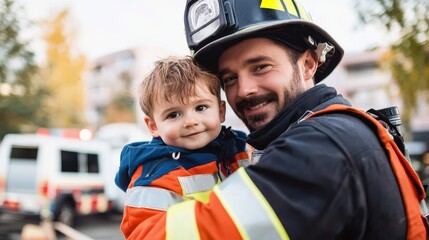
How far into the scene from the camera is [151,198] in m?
1.43

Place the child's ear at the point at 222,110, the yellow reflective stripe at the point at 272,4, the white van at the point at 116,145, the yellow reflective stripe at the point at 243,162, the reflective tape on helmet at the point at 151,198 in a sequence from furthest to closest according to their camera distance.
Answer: the white van at the point at 116,145, the child's ear at the point at 222,110, the yellow reflective stripe at the point at 243,162, the yellow reflective stripe at the point at 272,4, the reflective tape on helmet at the point at 151,198

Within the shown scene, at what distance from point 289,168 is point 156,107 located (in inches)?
36.0

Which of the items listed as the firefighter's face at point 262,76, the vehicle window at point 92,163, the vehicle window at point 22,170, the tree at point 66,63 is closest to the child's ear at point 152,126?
the firefighter's face at point 262,76

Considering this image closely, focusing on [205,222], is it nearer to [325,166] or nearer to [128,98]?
[325,166]

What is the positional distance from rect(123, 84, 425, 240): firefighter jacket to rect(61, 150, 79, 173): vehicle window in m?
8.77

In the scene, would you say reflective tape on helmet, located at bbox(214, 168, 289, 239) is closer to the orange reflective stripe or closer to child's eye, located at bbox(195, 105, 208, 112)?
the orange reflective stripe

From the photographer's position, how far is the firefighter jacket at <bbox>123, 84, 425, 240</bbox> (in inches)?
40.2

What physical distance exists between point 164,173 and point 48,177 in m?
8.06

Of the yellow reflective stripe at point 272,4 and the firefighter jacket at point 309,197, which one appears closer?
the firefighter jacket at point 309,197

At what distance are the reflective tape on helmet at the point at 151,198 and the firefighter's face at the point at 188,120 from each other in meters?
0.33

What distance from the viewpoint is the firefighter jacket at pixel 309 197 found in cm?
102

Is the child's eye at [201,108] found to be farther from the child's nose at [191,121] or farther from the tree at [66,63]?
the tree at [66,63]

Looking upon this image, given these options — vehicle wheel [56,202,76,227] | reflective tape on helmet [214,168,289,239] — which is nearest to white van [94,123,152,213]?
vehicle wheel [56,202,76,227]

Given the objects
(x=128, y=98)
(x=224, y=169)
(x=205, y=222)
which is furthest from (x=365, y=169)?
(x=128, y=98)
